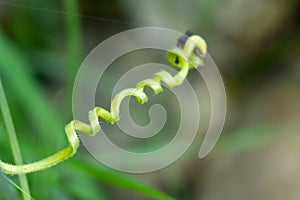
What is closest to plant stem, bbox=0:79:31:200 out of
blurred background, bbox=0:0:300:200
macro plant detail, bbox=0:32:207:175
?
macro plant detail, bbox=0:32:207:175

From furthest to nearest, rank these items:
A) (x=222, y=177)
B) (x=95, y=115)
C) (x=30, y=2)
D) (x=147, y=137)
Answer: (x=222, y=177) < (x=147, y=137) < (x=30, y=2) < (x=95, y=115)

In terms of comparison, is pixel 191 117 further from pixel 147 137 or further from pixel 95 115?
pixel 95 115

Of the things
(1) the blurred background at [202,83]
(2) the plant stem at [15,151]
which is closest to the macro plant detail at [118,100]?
(2) the plant stem at [15,151]

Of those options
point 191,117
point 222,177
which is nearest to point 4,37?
point 191,117

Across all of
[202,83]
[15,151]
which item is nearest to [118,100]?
[15,151]

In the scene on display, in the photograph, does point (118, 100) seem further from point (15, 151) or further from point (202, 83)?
point (202, 83)

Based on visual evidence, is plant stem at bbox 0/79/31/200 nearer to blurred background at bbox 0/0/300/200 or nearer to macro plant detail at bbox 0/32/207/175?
macro plant detail at bbox 0/32/207/175
